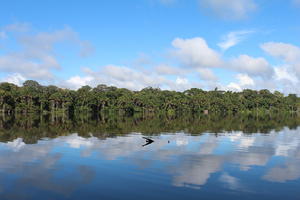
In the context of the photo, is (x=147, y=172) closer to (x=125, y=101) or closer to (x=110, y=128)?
(x=110, y=128)

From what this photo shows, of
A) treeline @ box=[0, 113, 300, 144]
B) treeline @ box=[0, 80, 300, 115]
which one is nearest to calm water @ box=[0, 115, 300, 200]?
treeline @ box=[0, 113, 300, 144]

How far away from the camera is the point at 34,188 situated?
1321 cm

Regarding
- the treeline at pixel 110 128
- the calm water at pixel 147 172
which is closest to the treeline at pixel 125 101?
the treeline at pixel 110 128

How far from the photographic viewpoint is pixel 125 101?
114688mm

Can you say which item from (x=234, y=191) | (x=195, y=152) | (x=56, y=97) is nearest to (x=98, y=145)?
(x=195, y=152)

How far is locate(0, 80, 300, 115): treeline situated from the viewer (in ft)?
328

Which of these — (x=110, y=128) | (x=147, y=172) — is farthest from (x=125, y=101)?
(x=147, y=172)

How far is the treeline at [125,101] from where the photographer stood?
99.9 m

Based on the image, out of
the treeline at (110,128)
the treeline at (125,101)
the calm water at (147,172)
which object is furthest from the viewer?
the treeline at (125,101)

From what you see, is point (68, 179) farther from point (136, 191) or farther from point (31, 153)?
point (31, 153)

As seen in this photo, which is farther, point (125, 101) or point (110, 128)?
point (125, 101)

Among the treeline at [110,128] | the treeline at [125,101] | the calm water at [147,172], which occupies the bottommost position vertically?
the calm water at [147,172]

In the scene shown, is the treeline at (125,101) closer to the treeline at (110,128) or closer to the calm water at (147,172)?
the treeline at (110,128)

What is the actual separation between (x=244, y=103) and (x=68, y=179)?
5244 inches
